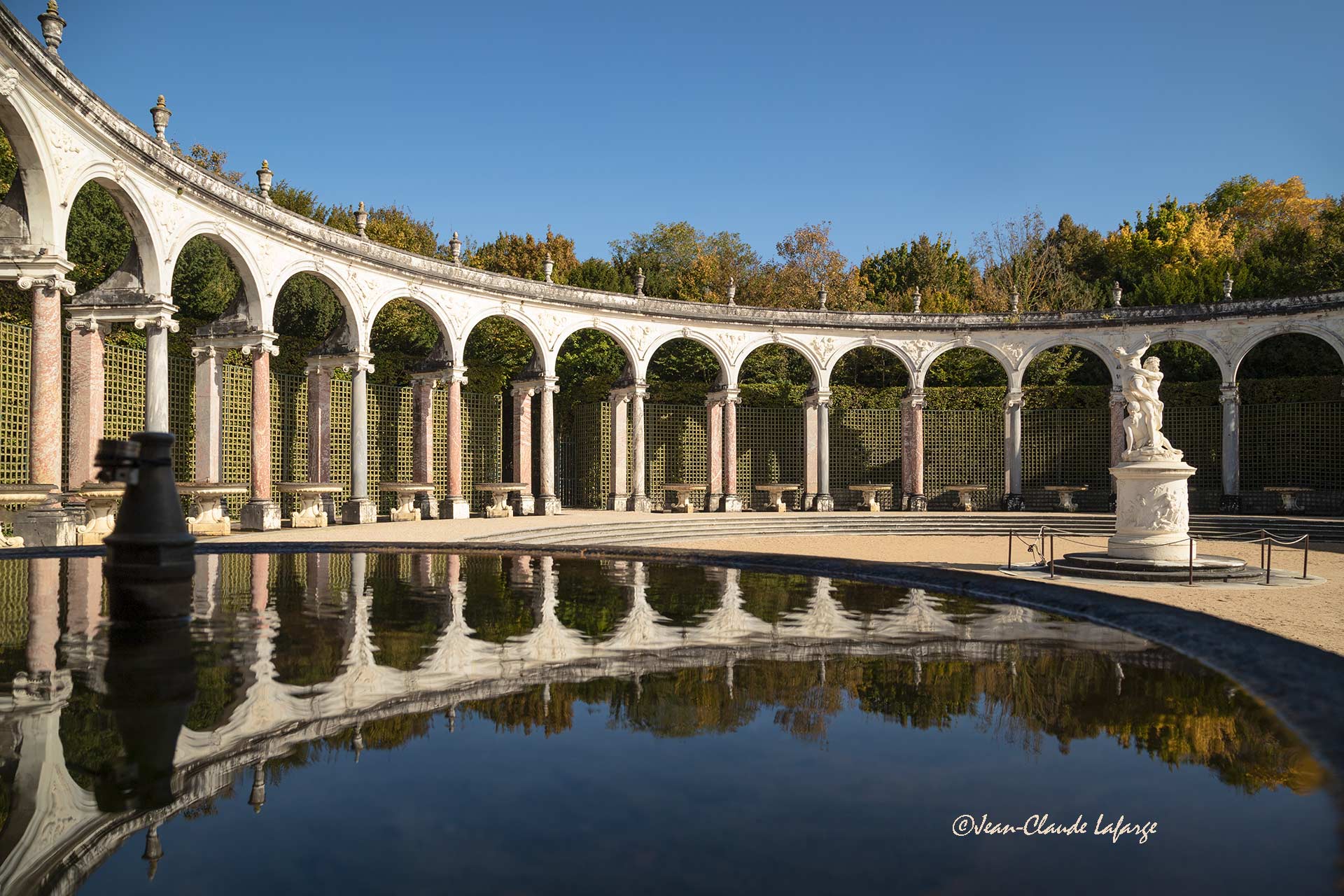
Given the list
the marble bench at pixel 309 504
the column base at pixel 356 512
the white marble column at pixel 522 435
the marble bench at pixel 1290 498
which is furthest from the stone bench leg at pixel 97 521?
the marble bench at pixel 1290 498

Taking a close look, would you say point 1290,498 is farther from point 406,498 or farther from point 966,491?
point 406,498

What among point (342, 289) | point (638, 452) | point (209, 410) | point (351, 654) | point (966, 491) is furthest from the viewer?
point (966, 491)

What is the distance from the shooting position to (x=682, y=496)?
1210 inches

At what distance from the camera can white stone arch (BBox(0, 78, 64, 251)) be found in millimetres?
12844

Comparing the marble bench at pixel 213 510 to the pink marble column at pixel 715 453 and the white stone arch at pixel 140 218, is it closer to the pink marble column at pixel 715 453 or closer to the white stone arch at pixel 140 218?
the white stone arch at pixel 140 218

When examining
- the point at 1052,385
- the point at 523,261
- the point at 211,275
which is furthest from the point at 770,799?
the point at 523,261

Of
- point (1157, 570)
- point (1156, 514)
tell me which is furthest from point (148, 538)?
point (1156, 514)

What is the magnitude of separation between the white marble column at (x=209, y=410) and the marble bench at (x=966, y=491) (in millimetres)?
22002

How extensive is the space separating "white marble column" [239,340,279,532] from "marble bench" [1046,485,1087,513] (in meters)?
22.2

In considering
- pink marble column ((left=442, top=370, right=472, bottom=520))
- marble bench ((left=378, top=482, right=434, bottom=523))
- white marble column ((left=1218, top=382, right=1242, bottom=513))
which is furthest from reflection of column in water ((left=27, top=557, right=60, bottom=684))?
white marble column ((left=1218, top=382, right=1242, bottom=513))

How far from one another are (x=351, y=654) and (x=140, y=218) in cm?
1283

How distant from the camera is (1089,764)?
415 cm

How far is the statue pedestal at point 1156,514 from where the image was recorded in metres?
14.0

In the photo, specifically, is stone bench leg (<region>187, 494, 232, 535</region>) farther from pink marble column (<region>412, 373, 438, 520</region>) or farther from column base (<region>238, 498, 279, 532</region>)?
pink marble column (<region>412, 373, 438, 520</region>)
